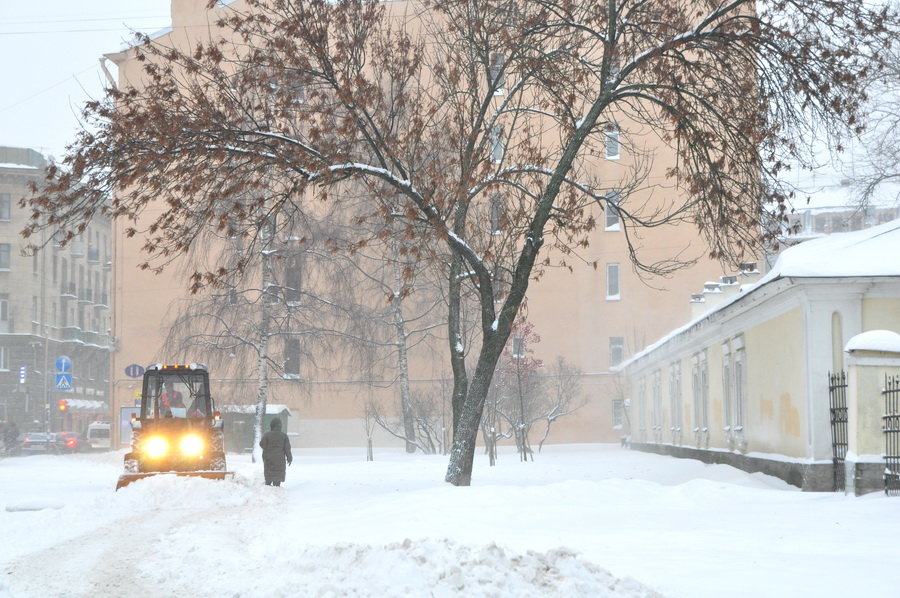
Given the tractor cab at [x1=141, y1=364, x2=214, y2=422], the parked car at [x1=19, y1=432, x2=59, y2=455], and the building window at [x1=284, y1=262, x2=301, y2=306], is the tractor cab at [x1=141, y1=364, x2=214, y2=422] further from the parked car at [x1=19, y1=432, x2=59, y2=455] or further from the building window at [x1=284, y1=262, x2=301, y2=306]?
the parked car at [x1=19, y1=432, x2=59, y2=455]

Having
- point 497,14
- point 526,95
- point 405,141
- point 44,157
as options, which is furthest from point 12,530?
point 44,157

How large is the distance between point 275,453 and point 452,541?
13288 mm

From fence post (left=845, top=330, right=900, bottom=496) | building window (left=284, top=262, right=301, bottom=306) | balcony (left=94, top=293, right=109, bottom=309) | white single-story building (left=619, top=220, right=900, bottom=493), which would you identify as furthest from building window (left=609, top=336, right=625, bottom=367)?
balcony (left=94, top=293, right=109, bottom=309)

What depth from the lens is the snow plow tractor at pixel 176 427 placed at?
22.6 meters

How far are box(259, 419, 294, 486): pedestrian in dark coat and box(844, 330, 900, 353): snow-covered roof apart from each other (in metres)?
11.4

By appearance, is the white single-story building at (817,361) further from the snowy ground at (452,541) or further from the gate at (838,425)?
the snowy ground at (452,541)

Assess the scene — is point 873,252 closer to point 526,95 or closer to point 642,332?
point 526,95

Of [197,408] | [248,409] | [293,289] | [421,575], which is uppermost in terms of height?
[293,289]

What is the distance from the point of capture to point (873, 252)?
20.0 m

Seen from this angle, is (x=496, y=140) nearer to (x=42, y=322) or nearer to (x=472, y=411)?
(x=472, y=411)

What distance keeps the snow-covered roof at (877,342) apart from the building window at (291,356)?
79.8ft

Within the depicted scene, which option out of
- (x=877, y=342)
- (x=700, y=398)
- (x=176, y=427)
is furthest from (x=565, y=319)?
(x=877, y=342)

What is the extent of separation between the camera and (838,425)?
19.2m

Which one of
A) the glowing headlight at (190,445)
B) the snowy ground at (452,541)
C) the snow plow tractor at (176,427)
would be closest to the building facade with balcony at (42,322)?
the snow plow tractor at (176,427)
